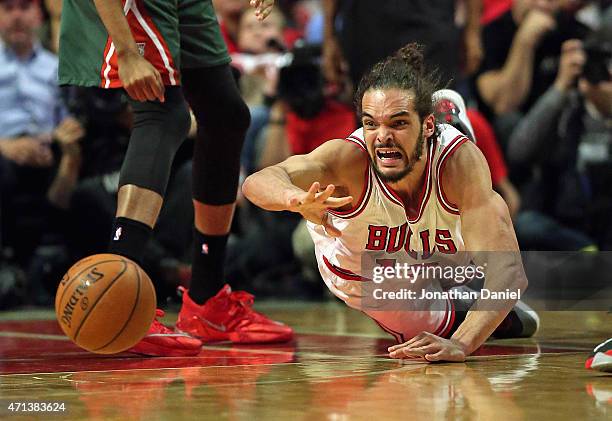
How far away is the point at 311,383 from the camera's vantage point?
3.25m

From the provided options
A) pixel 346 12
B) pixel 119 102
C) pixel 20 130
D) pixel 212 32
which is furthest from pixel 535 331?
pixel 20 130

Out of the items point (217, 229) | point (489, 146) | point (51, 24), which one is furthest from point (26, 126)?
point (217, 229)

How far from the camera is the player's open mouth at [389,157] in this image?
12.7 feet

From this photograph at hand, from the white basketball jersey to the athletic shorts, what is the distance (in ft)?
2.37

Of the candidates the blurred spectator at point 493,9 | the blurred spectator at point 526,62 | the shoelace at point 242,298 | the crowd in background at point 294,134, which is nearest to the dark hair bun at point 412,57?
the shoelace at point 242,298

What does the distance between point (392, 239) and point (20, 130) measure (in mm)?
4038

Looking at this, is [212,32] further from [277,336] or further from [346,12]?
[346,12]

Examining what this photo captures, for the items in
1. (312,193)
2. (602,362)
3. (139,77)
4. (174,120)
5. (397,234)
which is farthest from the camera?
(397,234)

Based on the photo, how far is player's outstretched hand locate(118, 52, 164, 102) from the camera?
3801mm

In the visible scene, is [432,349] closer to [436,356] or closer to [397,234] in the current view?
[436,356]

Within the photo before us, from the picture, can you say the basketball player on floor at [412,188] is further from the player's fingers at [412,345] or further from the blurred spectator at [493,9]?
the blurred spectator at [493,9]

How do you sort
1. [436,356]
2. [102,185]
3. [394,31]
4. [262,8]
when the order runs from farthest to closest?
1. [102,185]
2. [394,31]
3. [262,8]
4. [436,356]

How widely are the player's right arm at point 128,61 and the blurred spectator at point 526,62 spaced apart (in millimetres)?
4437

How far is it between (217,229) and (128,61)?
1.07m
